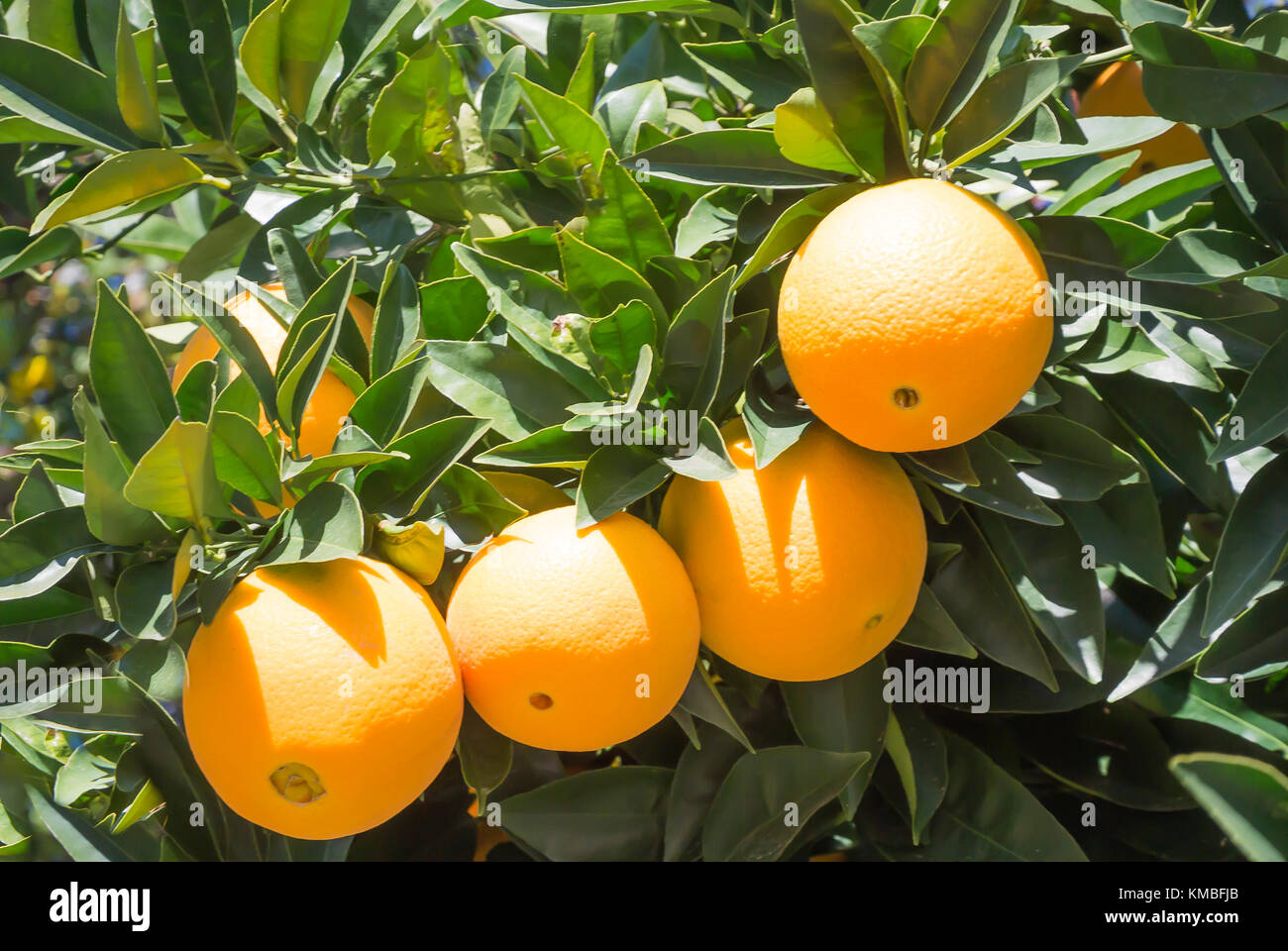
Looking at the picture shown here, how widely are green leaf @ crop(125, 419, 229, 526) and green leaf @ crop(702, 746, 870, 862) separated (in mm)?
565

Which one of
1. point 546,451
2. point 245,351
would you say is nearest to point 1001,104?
point 546,451

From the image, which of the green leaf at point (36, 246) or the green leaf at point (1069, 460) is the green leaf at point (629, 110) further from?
the green leaf at point (36, 246)

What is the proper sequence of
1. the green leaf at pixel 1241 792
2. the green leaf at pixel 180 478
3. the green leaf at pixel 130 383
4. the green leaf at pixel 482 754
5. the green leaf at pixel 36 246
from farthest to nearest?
the green leaf at pixel 36 246
the green leaf at pixel 482 754
the green leaf at pixel 130 383
the green leaf at pixel 180 478
the green leaf at pixel 1241 792

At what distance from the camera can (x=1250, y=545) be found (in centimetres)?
104

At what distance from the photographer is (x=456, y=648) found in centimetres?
98

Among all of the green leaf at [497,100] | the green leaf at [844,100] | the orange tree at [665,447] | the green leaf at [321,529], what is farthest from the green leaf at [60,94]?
the green leaf at [844,100]

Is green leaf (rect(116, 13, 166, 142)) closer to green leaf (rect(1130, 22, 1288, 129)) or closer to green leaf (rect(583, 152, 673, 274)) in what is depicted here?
green leaf (rect(583, 152, 673, 274))

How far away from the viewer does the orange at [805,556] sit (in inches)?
37.4

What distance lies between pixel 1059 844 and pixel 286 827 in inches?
30.1

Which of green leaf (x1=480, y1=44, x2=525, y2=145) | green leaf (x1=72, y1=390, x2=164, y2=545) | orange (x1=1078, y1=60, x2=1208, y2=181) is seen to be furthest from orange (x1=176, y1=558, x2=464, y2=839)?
orange (x1=1078, y1=60, x2=1208, y2=181)

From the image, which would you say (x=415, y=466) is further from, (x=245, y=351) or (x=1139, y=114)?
(x=1139, y=114)

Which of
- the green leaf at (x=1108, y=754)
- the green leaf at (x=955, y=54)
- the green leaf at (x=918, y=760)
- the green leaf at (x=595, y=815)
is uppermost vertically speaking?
the green leaf at (x=955, y=54)

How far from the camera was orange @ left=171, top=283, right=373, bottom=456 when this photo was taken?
1.08 metres
